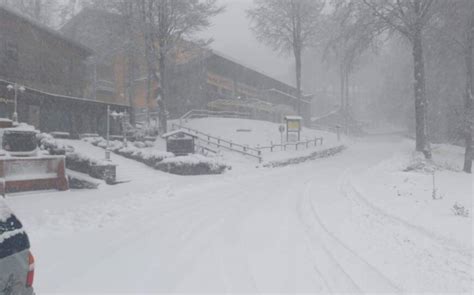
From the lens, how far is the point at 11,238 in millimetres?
3090

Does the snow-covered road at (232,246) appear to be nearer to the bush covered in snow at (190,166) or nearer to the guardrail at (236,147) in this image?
the bush covered in snow at (190,166)

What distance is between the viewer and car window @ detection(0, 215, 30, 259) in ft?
9.85

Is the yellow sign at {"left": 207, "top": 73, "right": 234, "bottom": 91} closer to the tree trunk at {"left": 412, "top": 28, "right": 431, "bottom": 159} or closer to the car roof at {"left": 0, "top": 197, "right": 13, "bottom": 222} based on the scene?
the tree trunk at {"left": 412, "top": 28, "right": 431, "bottom": 159}

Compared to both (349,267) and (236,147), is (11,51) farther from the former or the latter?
(349,267)

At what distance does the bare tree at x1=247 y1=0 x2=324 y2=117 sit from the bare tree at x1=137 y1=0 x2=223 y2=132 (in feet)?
28.7

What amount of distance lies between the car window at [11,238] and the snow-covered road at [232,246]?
2044 mm

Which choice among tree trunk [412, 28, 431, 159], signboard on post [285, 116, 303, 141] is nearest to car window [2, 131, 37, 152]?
tree trunk [412, 28, 431, 159]

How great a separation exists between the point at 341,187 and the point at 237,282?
371 inches

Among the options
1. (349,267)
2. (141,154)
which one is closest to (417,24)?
(141,154)

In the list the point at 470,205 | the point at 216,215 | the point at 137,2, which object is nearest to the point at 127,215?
the point at 216,215

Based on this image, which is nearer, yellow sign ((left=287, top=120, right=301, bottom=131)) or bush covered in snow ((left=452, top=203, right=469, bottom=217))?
bush covered in snow ((left=452, top=203, right=469, bottom=217))

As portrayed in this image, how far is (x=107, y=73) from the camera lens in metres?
39.7

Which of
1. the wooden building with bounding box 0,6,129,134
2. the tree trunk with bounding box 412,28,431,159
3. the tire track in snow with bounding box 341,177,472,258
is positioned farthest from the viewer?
the wooden building with bounding box 0,6,129,134

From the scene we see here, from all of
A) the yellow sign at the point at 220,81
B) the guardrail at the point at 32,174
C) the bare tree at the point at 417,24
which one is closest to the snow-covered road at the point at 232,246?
the guardrail at the point at 32,174
